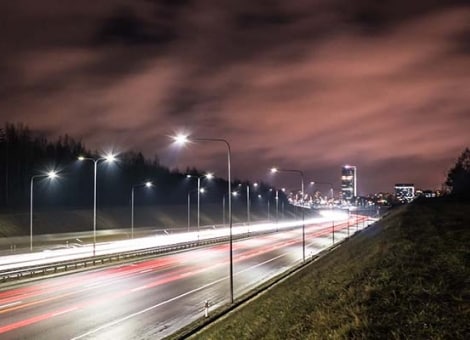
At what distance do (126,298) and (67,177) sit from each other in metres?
93.2

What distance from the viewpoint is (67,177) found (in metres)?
119

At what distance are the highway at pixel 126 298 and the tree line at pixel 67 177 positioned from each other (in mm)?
59597

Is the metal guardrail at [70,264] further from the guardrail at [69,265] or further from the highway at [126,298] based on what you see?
the highway at [126,298]

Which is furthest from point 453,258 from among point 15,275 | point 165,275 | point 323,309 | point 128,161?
point 128,161

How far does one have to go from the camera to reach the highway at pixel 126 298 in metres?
24.1

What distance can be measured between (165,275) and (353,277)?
2389 cm

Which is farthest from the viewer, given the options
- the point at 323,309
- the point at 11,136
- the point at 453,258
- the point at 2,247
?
the point at 11,136

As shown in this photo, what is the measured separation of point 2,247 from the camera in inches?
2643

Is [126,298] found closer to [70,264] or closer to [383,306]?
[70,264]

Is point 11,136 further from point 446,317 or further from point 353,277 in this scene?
point 446,317

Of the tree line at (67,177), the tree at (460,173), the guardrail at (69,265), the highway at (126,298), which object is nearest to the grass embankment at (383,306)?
the highway at (126,298)

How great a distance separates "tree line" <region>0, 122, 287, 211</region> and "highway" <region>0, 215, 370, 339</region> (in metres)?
59.6

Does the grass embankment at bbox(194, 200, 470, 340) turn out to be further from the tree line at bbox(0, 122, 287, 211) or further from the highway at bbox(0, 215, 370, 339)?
the tree line at bbox(0, 122, 287, 211)

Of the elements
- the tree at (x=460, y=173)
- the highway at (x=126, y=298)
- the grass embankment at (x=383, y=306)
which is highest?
the tree at (x=460, y=173)
